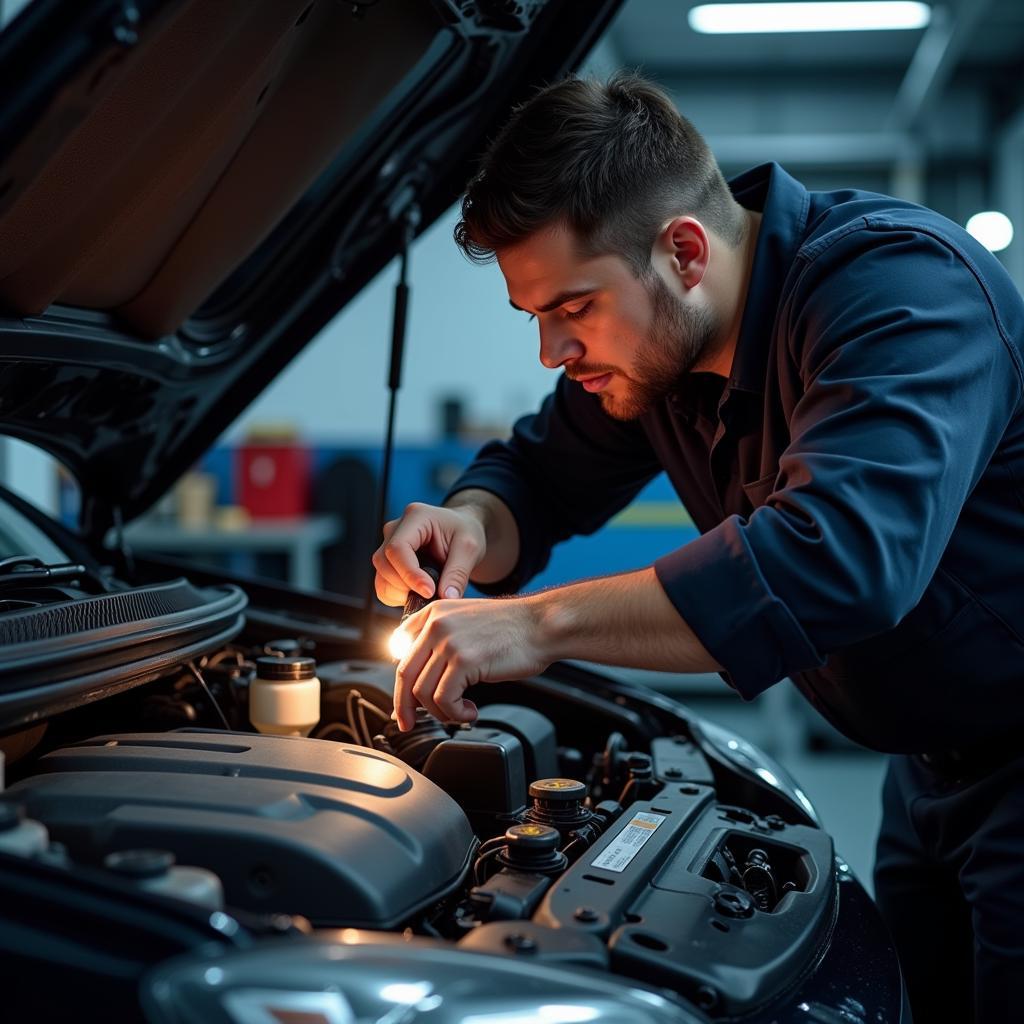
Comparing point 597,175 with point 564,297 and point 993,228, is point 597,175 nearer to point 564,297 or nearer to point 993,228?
point 564,297

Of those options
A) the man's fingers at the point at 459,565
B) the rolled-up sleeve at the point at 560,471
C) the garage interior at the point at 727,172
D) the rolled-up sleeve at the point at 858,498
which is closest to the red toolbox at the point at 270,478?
the garage interior at the point at 727,172

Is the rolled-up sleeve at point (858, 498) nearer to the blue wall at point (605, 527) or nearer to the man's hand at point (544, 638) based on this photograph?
the man's hand at point (544, 638)

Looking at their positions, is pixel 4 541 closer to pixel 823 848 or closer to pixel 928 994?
pixel 823 848

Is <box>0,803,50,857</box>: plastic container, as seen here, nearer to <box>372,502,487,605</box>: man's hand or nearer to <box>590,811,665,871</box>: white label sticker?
<box>590,811,665,871</box>: white label sticker

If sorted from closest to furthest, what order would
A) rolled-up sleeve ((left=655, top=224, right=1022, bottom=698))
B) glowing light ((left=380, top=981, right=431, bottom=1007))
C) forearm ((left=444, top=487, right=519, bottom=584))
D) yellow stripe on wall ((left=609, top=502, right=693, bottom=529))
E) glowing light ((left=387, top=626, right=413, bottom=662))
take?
glowing light ((left=380, top=981, right=431, bottom=1007))
rolled-up sleeve ((left=655, top=224, right=1022, bottom=698))
glowing light ((left=387, top=626, right=413, bottom=662))
forearm ((left=444, top=487, right=519, bottom=584))
yellow stripe on wall ((left=609, top=502, right=693, bottom=529))

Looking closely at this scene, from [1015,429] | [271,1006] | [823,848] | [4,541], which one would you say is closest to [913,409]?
[1015,429]

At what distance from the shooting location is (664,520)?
5.11 m

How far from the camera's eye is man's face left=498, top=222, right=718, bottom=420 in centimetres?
120

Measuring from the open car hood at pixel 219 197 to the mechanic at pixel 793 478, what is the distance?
0.56ft

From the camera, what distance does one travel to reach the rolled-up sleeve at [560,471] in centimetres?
158

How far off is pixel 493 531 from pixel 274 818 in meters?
0.73

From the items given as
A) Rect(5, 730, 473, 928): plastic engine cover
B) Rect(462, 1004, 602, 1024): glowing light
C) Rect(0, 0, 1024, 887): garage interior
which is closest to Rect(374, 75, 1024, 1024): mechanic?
Rect(5, 730, 473, 928): plastic engine cover

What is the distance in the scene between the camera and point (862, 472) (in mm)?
918

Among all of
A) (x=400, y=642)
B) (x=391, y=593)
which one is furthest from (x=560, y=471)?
(x=400, y=642)
